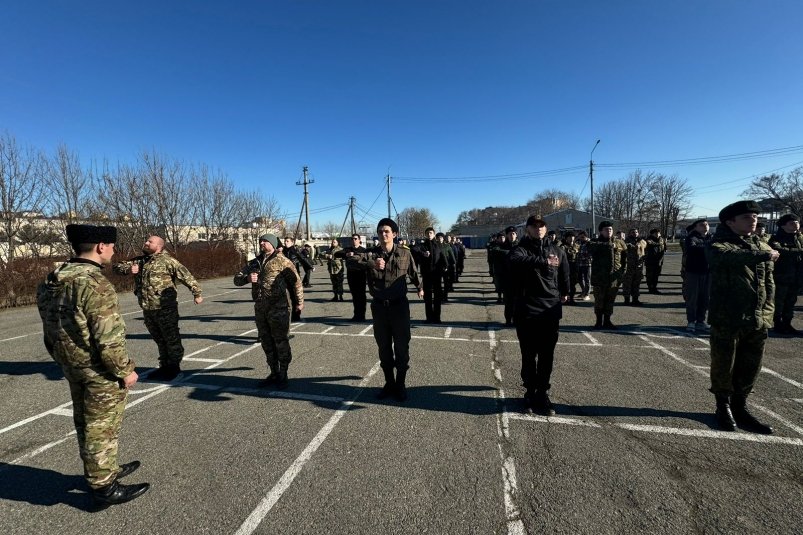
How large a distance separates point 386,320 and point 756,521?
3241mm

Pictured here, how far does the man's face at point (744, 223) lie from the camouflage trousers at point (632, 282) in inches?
273

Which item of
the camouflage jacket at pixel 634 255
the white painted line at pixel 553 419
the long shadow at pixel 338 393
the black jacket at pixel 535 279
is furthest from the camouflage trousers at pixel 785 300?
the long shadow at pixel 338 393

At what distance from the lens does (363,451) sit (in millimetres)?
3141

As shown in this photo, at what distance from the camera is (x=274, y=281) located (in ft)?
15.2

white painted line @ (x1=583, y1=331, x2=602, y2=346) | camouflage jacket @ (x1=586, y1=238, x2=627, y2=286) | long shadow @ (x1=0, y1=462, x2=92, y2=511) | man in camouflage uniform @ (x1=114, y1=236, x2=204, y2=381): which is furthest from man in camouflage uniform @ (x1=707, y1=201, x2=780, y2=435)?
man in camouflage uniform @ (x1=114, y1=236, x2=204, y2=381)

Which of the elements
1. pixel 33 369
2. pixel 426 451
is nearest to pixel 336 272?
pixel 33 369

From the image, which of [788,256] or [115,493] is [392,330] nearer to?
[115,493]

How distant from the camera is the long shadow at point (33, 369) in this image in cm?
533

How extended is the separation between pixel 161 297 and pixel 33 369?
273 centimetres

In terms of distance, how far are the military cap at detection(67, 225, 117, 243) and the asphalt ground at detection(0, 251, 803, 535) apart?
1.89 m

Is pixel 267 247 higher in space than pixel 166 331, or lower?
higher

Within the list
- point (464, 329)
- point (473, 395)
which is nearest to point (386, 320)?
point (473, 395)

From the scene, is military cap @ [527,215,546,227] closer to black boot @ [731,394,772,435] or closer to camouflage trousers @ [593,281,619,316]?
black boot @ [731,394,772,435]

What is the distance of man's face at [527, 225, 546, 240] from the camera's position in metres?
3.76
